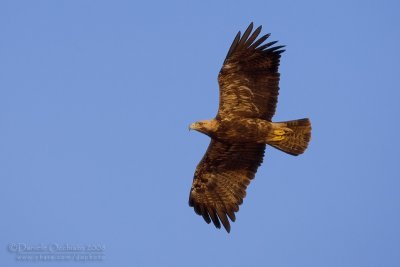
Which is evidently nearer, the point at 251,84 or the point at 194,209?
the point at 251,84

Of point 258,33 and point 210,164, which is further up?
point 258,33

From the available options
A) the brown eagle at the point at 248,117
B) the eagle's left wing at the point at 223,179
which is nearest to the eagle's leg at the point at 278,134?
the brown eagle at the point at 248,117

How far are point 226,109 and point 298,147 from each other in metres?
1.88

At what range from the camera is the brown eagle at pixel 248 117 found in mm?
19703

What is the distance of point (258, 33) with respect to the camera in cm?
1972

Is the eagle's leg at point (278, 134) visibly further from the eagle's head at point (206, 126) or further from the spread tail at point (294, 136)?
the eagle's head at point (206, 126)

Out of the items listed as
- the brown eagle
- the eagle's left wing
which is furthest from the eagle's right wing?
the eagle's left wing

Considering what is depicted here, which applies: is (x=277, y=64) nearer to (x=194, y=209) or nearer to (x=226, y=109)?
(x=226, y=109)

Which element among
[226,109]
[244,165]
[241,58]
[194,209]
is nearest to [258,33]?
[241,58]

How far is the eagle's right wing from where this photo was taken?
1967cm

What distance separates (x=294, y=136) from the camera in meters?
20.0

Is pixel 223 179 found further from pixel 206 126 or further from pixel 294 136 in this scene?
pixel 294 136

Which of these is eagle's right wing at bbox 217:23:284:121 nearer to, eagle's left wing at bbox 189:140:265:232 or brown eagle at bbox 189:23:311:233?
brown eagle at bbox 189:23:311:233

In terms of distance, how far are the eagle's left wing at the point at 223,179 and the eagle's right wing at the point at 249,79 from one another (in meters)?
1.04
